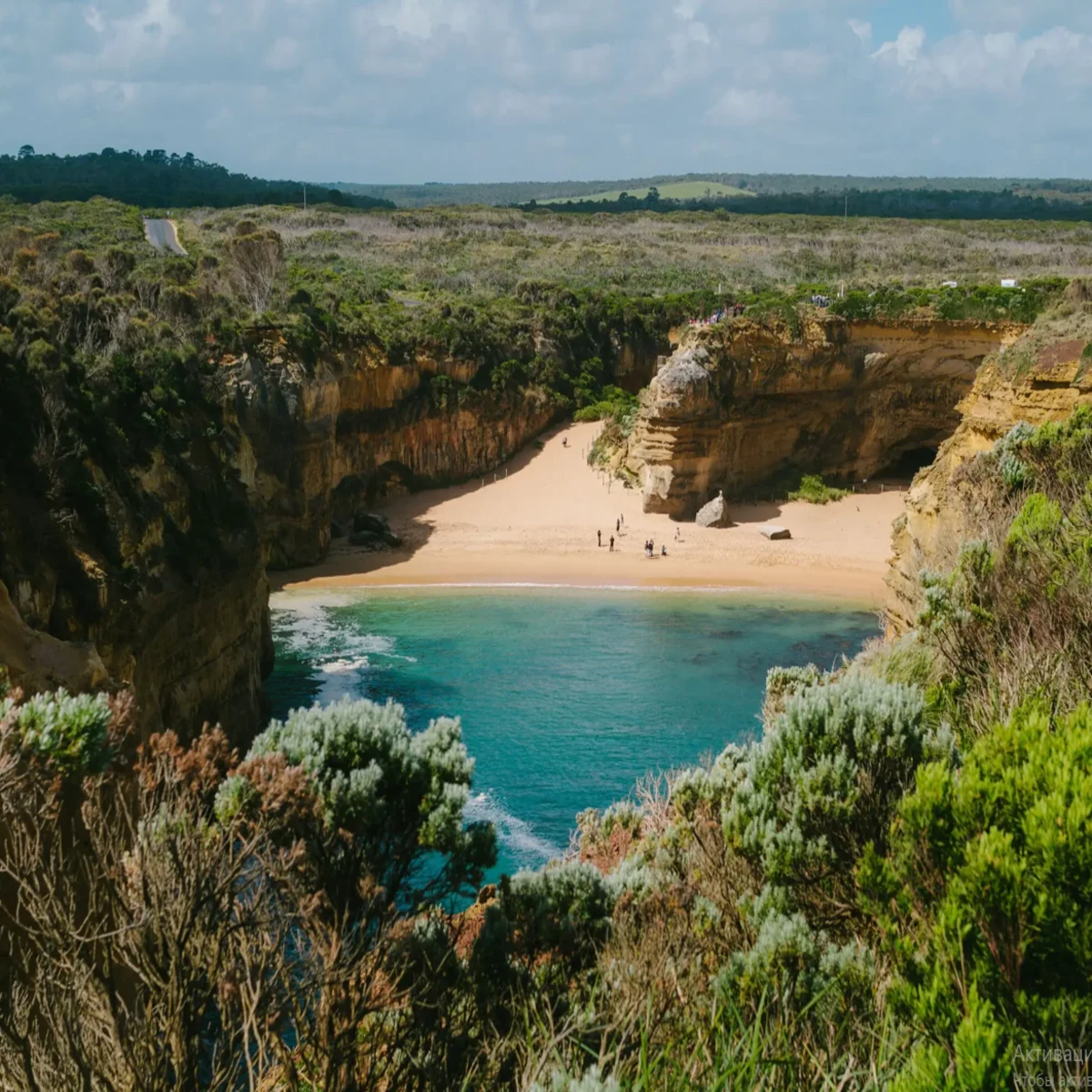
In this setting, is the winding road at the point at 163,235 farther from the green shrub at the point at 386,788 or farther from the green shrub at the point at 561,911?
the green shrub at the point at 561,911

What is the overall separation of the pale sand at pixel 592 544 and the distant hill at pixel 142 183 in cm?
6009

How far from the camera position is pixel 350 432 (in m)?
43.6

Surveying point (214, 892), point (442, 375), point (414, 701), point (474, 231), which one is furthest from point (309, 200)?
point (214, 892)

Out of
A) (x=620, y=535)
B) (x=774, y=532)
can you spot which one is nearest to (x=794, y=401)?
(x=774, y=532)

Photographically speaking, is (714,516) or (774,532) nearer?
(774,532)

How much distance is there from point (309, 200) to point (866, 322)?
299 ft

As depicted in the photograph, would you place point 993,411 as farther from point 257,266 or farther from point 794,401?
point 257,266

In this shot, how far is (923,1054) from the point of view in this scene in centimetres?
525

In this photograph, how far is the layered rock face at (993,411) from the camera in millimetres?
20812

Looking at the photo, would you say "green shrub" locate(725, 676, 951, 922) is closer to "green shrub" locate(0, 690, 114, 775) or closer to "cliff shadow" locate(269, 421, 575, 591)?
"green shrub" locate(0, 690, 114, 775)

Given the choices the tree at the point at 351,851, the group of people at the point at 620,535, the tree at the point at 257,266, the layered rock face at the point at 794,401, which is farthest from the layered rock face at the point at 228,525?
the layered rock face at the point at 794,401

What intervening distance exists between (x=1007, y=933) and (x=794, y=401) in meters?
42.1

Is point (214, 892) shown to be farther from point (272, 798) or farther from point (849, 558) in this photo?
point (849, 558)

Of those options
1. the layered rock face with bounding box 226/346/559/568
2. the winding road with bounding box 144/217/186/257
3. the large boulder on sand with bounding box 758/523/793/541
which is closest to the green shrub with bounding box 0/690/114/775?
the layered rock face with bounding box 226/346/559/568
